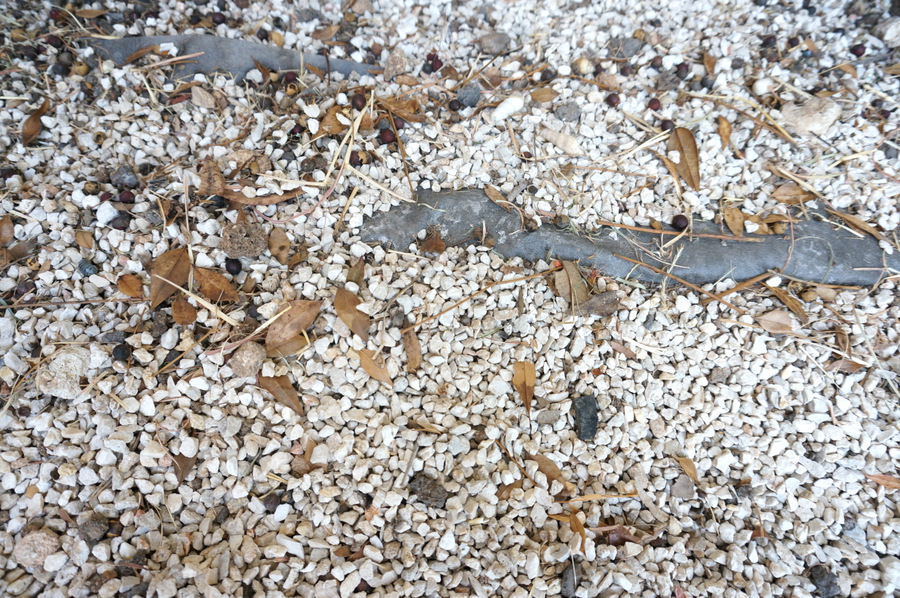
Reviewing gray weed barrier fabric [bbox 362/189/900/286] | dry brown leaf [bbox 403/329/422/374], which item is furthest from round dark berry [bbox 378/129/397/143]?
dry brown leaf [bbox 403/329/422/374]

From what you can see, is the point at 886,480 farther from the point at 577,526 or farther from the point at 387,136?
the point at 387,136

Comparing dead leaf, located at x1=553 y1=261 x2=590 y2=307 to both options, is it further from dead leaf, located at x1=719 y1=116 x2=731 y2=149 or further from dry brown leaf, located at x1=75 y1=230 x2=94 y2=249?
dry brown leaf, located at x1=75 y1=230 x2=94 y2=249

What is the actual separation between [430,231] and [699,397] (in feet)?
3.39

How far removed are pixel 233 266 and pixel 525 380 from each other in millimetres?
997

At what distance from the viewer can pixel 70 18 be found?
1.96 meters

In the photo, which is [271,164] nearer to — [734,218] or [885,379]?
[734,218]

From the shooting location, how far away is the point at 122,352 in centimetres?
154

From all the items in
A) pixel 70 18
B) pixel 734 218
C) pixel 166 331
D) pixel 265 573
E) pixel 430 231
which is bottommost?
pixel 265 573

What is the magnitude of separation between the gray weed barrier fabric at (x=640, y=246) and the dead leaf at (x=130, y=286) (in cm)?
72

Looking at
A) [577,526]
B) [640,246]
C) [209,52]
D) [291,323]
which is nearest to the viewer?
[577,526]

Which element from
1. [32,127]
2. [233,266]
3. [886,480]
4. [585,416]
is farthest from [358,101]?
[886,480]

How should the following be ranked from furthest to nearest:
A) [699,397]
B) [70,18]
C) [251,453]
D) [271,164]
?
[70,18], [271,164], [699,397], [251,453]

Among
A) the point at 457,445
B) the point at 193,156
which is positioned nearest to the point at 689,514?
the point at 457,445

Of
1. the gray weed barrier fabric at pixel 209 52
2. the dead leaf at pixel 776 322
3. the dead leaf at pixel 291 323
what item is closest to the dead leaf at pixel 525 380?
the dead leaf at pixel 291 323
